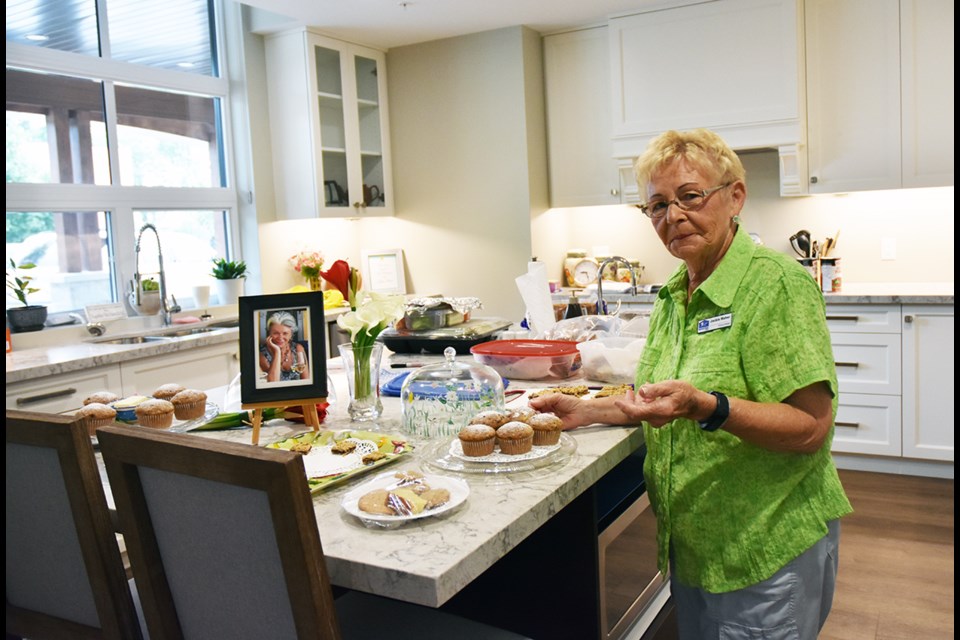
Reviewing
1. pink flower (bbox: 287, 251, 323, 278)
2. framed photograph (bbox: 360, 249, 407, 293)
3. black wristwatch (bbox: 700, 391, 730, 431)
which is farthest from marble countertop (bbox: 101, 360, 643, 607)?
framed photograph (bbox: 360, 249, 407, 293)

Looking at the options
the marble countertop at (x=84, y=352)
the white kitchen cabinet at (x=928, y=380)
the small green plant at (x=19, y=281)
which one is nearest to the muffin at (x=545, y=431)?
the marble countertop at (x=84, y=352)

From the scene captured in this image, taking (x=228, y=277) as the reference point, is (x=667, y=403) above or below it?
below

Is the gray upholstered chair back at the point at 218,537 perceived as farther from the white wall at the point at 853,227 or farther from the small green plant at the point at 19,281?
the white wall at the point at 853,227

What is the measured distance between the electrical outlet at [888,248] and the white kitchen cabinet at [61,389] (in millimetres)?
3933

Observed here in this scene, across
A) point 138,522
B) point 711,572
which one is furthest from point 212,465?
point 711,572

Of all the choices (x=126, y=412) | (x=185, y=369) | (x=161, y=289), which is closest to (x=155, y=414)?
(x=126, y=412)

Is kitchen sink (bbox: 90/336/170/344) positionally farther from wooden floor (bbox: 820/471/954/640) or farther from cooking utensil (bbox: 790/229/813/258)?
cooking utensil (bbox: 790/229/813/258)

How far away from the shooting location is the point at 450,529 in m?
1.28

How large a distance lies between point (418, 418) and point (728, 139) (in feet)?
10.7

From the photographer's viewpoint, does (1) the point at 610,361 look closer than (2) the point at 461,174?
→ Yes

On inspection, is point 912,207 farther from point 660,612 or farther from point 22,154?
point 22,154

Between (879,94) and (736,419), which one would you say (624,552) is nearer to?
(736,419)

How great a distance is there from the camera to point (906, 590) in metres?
2.81

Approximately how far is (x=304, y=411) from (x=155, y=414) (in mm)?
336
